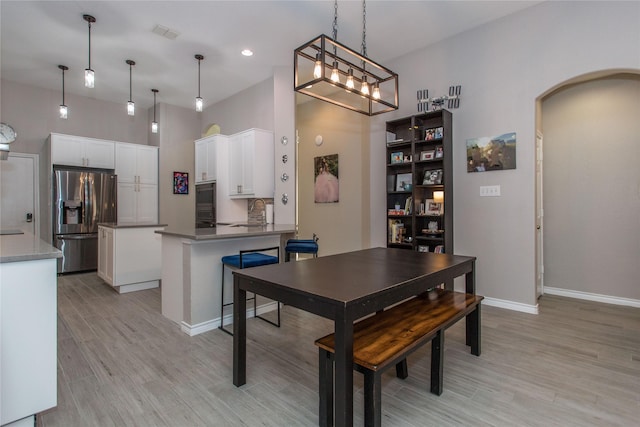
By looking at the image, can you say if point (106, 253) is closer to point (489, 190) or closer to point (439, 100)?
point (439, 100)

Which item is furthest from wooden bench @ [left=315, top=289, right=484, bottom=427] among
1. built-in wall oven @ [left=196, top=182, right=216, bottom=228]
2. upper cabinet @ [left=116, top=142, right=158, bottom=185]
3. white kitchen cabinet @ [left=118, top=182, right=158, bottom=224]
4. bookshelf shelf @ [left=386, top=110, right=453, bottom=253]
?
upper cabinet @ [left=116, top=142, right=158, bottom=185]

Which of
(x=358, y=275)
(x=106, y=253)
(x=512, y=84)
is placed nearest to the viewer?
(x=358, y=275)

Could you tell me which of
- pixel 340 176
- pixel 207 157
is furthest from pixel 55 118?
pixel 340 176

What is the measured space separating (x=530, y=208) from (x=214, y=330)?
3.39 meters

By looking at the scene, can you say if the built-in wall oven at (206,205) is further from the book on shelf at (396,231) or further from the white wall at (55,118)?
the book on shelf at (396,231)

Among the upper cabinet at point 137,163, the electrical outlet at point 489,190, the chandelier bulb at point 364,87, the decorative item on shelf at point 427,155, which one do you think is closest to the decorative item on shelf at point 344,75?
the chandelier bulb at point 364,87

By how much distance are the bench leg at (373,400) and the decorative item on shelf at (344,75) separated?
180cm

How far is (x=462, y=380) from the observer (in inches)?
82.3

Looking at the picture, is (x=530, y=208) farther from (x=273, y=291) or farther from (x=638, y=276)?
(x=273, y=291)

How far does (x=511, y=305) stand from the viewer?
3.51 m

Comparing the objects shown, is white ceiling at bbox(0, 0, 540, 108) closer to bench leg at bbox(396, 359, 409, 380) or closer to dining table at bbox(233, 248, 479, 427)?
dining table at bbox(233, 248, 479, 427)

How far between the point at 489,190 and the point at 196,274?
3.23 metres

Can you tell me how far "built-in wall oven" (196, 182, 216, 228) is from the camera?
544cm

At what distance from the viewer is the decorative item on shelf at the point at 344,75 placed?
87.0 inches
